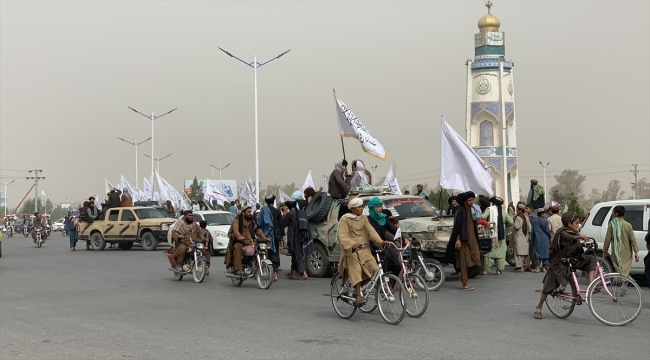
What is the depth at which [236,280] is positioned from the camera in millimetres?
17562

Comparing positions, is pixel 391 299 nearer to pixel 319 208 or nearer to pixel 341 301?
pixel 341 301

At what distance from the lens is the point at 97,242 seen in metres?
34.1

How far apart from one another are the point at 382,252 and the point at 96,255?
19.6 meters

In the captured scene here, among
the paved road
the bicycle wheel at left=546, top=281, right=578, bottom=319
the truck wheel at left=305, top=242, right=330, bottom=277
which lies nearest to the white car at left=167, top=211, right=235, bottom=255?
the truck wheel at left=305, top=242, right=330, bottom=277

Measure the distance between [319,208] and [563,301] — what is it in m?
7.91

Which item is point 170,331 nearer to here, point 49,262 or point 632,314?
point 632,314

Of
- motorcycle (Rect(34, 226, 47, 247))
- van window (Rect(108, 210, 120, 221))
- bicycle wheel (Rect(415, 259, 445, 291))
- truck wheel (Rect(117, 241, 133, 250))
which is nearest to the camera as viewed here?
bicycle wheel (Rect(415, 259, 445, 291))

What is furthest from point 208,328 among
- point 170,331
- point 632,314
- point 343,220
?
point 632,314

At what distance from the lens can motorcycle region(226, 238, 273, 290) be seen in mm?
16766

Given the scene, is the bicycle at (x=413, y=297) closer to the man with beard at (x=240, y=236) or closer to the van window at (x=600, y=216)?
the man with beard at (x=240, y=236)

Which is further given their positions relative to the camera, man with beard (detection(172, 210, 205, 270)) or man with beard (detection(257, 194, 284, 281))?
man with beard (detection(172, 210, 205, 270))

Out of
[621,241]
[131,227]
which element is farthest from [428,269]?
[131,227]

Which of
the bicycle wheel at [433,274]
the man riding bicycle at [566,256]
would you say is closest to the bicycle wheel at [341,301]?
the man riding bicycle at [566,256]

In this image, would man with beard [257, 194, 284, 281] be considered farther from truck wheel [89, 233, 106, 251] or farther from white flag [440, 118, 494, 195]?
truck wheel [89, 233, 106, 251]
